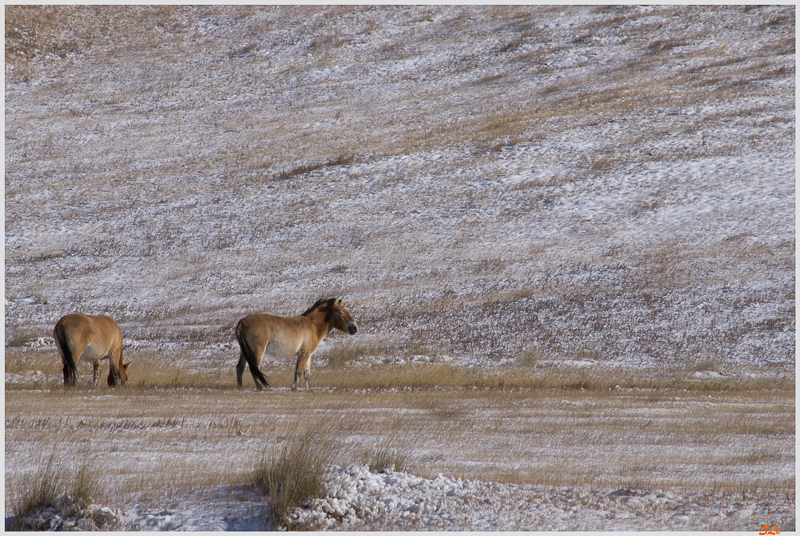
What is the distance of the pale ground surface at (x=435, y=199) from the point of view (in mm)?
14227

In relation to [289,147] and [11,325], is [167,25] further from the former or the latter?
[11,325]

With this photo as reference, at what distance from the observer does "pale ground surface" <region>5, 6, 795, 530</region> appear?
46.7ft

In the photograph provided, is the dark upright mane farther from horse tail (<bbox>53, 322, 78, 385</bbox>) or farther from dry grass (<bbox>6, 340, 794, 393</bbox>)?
horse tail (<bbox>53, 322, 78, 385</bbox>)

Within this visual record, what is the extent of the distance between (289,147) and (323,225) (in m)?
10.9

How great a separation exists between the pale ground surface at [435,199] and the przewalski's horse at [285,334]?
2493 mm

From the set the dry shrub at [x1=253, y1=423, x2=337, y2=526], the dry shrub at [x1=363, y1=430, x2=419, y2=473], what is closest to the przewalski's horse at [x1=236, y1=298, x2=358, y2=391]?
the dry shrub at [x1=363, y1=430, x2=419, y2=473]

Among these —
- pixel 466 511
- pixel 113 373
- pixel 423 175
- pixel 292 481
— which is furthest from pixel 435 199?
pixel 292 481

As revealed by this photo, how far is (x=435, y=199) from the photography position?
114 ft

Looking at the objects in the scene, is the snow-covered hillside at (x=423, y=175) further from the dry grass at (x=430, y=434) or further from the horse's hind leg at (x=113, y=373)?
the dry grass at (x=430, y=434)

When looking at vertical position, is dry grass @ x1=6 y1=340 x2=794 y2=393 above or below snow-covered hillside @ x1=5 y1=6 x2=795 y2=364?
below

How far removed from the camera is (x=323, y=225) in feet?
107

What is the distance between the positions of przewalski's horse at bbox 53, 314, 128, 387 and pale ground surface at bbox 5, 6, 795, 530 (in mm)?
1785

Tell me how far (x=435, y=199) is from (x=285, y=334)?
2015 centimetres

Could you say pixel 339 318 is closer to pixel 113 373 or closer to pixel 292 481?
pixel 113 373
